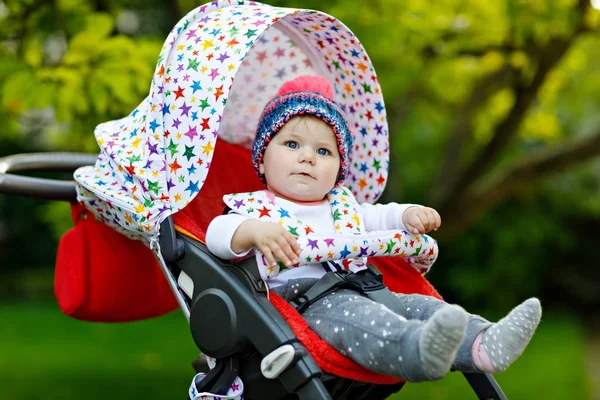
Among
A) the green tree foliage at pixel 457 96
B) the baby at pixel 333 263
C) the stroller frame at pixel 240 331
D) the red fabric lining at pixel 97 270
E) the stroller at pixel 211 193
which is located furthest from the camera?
the green tree foliage at pixel 457 96

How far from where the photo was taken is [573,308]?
32.8ft

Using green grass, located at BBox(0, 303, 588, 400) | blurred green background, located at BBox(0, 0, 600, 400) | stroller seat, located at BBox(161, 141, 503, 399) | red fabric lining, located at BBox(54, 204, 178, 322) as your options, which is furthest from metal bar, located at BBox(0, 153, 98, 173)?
green grass, located at BBox(0, 303, 588, 400)

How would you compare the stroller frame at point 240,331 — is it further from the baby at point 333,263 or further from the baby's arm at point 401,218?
the baby's arm at point 401,218

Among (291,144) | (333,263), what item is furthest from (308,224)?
(291,144)

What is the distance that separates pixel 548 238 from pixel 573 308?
43.5 inches

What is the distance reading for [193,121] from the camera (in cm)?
262

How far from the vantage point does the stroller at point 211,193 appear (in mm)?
2312

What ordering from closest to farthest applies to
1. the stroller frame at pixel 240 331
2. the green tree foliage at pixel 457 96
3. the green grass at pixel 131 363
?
the stroller frame at pixel 240 331 < the green tree foliage at pixel 457 96 < the green grass at pixel 131 363

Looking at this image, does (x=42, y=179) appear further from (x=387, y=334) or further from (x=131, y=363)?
(x=131, y=363)

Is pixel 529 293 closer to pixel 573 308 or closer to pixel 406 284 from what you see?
pixel 573 308

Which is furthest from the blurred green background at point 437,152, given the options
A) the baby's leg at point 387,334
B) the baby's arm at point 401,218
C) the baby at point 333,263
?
the baby's leg at point 387,334

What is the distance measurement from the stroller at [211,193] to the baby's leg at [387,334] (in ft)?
0.23

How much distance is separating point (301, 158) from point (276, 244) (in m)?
0.44

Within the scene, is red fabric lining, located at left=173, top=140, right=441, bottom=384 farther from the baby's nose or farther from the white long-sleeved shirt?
the baby's nose
